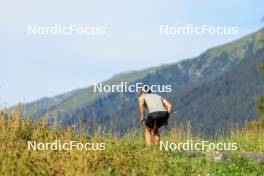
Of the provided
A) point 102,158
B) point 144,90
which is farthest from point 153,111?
point 102,158

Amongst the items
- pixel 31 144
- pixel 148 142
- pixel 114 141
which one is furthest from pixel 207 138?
pixel 31 144

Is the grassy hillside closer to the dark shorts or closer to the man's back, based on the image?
the dark shorts

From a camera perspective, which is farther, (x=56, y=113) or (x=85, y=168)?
(x=56, y=113)

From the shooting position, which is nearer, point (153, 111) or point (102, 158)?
point (102, 158)

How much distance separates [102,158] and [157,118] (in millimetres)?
3740

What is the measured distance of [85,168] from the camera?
1221cm

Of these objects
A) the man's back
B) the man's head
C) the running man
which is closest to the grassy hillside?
the running man

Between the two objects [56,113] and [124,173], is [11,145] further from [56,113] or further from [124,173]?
[124,173]

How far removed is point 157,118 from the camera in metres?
17.3

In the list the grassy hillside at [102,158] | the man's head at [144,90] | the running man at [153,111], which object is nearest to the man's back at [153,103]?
the running man at [153,111]

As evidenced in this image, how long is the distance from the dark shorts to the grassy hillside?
498 millimetres

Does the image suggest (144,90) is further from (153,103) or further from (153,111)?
(153,111)

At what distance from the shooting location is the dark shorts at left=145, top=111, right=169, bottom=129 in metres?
17.3

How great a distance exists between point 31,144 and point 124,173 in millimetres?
2876
